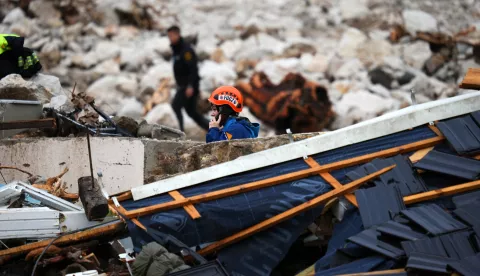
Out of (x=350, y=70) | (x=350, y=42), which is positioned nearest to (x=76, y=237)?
(x=350, y=70)

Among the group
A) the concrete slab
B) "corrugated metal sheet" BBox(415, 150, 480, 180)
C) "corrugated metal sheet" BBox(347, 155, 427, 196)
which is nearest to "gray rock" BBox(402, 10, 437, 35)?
the concrete slab

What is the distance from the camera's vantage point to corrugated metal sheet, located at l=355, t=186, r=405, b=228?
24.8 ft

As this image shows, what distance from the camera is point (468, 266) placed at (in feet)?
22.6

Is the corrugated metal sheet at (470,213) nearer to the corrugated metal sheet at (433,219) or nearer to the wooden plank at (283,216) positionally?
the corrugated metal sheet at (433,219)

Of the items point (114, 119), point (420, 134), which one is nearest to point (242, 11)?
point (114, 119)

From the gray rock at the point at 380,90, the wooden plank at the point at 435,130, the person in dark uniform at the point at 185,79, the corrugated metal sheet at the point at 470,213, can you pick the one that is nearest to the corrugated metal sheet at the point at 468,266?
the corrugated metal sheet at the point at 470,213

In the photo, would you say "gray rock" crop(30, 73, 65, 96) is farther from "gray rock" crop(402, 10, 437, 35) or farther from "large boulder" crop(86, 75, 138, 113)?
"gray rock" crop(402, 10, 437, 35)

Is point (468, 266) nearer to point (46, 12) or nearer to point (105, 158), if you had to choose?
point (105, 158)

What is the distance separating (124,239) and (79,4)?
14979 mm

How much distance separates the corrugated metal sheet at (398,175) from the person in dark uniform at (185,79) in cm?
748

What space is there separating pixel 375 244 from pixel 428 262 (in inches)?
18.0

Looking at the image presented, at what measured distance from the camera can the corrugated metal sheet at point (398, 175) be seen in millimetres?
7863

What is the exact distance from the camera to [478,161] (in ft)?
26.4

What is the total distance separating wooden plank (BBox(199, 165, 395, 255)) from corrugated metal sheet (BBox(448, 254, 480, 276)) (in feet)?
4.13
